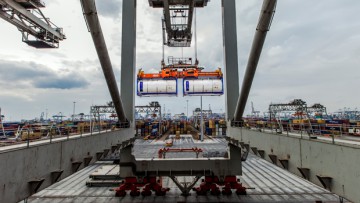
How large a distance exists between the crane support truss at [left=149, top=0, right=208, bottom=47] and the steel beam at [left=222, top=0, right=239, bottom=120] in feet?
8.38

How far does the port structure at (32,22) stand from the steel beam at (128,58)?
7.83 m

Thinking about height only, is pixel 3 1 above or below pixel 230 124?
above

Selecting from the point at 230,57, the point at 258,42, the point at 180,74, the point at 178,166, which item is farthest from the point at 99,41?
the point at 180,74

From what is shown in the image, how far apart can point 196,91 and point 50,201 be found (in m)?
19.8

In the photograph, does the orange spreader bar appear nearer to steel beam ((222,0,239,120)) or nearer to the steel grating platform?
steel beam ((222,0,239,120))

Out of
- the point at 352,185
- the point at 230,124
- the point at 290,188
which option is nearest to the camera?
the point at 352,185

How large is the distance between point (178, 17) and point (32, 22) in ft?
45.9

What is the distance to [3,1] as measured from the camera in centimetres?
1559

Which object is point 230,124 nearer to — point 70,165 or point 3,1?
point 70,165

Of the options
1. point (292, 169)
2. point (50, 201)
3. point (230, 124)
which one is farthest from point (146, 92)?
point (292, 169)

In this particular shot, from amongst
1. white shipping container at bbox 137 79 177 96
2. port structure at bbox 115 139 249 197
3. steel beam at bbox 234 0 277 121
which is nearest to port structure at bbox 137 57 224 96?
white shipping container at bbox 137 79 177 96

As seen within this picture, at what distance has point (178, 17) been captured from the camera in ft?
67.8

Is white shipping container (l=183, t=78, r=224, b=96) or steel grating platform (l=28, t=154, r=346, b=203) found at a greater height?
white shipping container (l=183, t=78, r=224, b=96)

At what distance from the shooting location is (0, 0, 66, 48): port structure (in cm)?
1667
